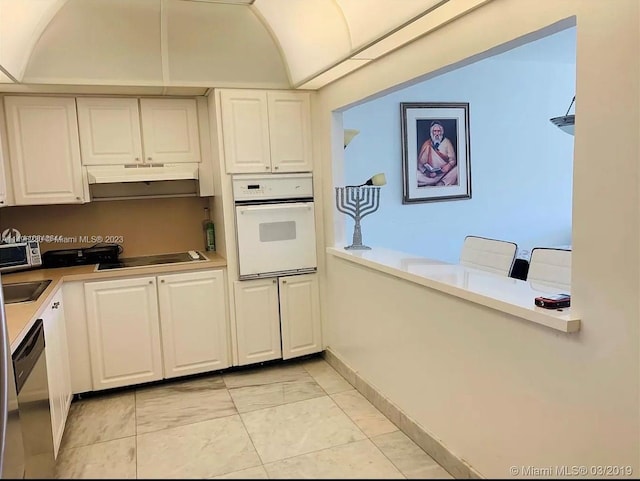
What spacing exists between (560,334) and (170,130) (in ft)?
9.51

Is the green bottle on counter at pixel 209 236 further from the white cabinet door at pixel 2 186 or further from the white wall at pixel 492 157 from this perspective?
the white cabinet door at pixel 2 186

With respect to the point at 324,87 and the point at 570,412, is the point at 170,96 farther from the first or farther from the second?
the point at 570,412

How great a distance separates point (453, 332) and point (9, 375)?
5.63ft

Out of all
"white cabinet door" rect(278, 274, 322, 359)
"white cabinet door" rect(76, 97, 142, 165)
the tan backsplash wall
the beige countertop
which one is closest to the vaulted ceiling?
"white cabinet door" rect(76, 97, 142, 165)

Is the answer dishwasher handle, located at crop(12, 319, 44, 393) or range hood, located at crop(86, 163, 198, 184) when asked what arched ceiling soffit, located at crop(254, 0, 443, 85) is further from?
dishwasher handle, located at crop(12, 319, 44, 393)

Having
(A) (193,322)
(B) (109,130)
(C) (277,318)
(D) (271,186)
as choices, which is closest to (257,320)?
(C) (277,318)

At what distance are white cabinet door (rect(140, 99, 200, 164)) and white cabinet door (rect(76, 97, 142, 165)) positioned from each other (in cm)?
7

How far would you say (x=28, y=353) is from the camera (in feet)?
6.71

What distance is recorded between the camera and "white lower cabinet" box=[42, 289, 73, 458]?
2.54 meters

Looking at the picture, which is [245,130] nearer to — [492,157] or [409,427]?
[409,427]

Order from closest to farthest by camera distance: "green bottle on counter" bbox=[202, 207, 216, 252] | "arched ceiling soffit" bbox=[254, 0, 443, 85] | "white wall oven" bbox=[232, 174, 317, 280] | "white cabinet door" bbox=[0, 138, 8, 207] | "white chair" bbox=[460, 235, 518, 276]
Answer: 1. "arched ceiling soffit" bbox=[254, 0, 443, 85]
2. "white chair" bbox=[460, 235, 518, 276]
3. "white cabinet door" bbox=[0, 138, 8, 207]
4. "white wall oven" bbox=[232, 174, 317, 280]
5. "green bottle on counter" bbox=[202, 207, 216, 252]

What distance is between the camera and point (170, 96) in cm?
359

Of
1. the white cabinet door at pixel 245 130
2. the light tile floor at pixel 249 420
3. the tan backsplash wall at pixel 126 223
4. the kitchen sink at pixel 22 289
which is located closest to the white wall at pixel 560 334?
the light tile floor at pixel 249 420

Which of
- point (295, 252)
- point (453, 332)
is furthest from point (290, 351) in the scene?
point (453, 332)
